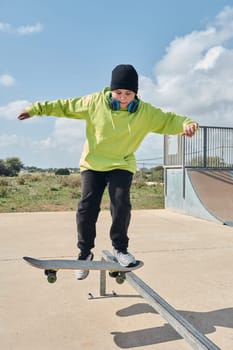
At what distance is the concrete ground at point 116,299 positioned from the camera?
290cm

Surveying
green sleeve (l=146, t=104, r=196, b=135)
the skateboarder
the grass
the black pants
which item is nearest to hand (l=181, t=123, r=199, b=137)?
the skateboarder

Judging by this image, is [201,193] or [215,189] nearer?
[201,193]

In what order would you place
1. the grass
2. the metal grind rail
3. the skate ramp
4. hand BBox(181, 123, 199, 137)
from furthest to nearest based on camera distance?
1. the grass
2. the skate ramp
3. hand BBox(181, 123, 199, 137)
4. the metal grind rail

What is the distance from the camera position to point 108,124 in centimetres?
323

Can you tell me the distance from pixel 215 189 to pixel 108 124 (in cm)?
899

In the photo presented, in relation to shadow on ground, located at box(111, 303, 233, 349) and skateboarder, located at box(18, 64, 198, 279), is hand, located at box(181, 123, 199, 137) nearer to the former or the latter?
skateboarder, located at box(18, 64, 198, 279)

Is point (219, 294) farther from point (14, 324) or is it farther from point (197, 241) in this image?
point (197, 241)

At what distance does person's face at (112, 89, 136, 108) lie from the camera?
3.22 m

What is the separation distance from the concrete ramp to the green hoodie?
714cm

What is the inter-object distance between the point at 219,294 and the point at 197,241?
299 centimetres

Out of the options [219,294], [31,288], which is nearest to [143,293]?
[219,294]

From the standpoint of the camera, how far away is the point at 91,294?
3.88 meters

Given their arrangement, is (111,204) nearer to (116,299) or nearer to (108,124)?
(108,124)

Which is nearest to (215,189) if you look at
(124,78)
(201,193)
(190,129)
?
(201,193)
